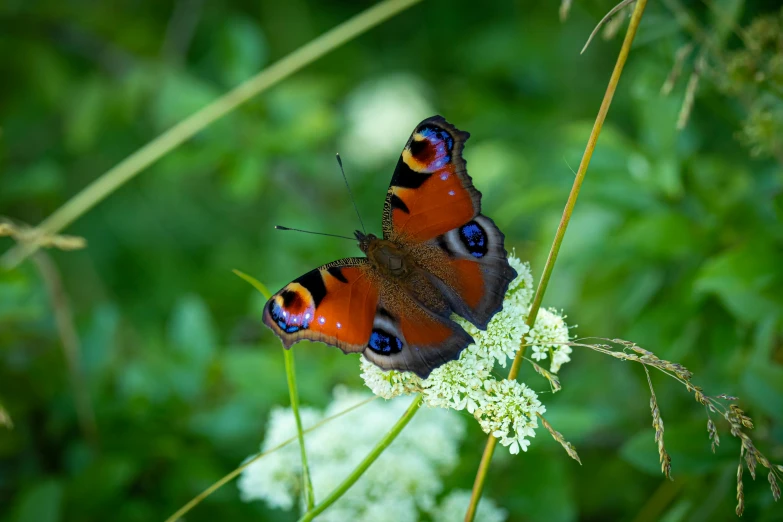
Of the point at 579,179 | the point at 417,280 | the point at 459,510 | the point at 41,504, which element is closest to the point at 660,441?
the point at 579,179

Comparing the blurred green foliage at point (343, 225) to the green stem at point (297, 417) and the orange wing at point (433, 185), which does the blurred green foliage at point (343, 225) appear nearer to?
the orange wing at point (433, 185)

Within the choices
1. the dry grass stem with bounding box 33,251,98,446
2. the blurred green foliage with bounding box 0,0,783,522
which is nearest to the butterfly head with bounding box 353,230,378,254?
the blurred green foliage with bounding box 0,0,783,522

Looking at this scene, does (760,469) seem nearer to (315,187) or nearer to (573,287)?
(573,287)

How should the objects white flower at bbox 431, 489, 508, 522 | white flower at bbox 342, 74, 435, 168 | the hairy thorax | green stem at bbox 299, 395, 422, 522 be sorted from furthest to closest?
white flower at bbox 342, 74, 435, 168, white flower at bbox 431, 489, 508, 522, the hairy thorax, green stem at bbox 299, 395, 422, 522

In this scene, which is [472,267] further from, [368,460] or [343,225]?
[343,225]

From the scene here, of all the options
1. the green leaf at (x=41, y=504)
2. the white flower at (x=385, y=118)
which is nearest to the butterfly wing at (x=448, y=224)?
the green leaf at (x=41, y=504)

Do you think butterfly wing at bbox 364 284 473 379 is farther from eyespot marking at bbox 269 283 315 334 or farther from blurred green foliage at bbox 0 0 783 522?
blurred green foliage at bbox 0 0 783 522
